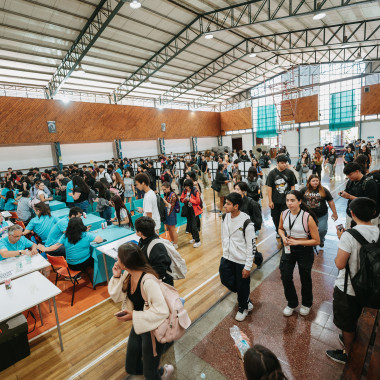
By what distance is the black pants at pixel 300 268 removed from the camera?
2.69m

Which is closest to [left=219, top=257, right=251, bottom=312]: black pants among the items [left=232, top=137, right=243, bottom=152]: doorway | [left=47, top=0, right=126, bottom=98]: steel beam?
[left=47, top=0, right=126, bottom=98]: steel beam

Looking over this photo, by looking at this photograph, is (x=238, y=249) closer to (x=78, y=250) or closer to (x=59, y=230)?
(x=78, y=250)

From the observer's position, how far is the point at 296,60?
1947cm

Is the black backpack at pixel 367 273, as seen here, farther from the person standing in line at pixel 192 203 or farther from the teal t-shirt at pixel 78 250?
the teal t-shirt at pixel 78 250

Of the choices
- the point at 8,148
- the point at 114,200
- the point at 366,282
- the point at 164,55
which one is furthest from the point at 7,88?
the point at 366,282

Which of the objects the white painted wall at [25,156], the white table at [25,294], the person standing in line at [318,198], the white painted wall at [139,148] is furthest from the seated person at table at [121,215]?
the white painted wall at [139,148]

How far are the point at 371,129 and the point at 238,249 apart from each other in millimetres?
21311

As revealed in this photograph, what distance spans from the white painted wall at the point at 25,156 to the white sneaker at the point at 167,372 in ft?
52.6

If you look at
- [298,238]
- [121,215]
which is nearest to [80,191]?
[121,215]

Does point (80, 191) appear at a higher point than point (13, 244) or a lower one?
higher

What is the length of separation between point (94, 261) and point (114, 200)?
3.73ft

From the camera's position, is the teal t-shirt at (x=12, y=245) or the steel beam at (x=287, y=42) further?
the steel beam at (x=287, y=42)

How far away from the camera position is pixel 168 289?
6.08ft

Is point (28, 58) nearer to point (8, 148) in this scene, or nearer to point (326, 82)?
point (8, 148)
